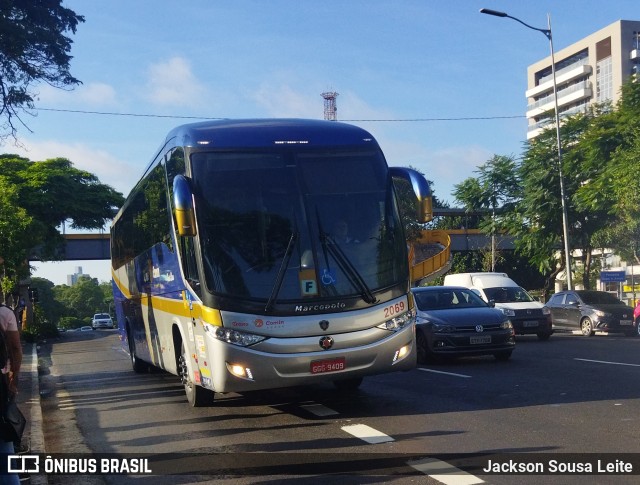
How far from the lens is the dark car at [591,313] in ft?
86.2

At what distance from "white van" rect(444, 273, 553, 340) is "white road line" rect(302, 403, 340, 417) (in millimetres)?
12125

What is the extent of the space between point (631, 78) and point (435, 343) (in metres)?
20.7

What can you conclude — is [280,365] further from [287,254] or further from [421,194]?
[421,194]

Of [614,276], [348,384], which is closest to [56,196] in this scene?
[614,276]

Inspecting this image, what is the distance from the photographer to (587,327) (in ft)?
87.6

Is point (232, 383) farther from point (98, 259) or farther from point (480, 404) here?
point (98, 259)

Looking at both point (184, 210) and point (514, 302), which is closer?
point (184, 210)

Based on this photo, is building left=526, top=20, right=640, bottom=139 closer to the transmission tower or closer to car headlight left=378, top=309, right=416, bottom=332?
the transmission tower

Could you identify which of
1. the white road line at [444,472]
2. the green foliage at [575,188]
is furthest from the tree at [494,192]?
the white road line at [444,472]

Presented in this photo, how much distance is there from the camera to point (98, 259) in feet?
219

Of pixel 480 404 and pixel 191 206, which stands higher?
pixel 191 206

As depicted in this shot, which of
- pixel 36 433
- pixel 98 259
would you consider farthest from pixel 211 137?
pixel 98 259

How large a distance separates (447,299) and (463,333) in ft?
6.43

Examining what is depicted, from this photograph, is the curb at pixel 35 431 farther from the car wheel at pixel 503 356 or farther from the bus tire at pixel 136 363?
the car wheel at pixel 503 356
